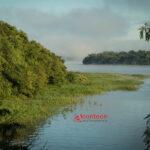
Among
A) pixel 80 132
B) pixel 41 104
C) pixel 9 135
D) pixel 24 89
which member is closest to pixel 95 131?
pixel 80 132

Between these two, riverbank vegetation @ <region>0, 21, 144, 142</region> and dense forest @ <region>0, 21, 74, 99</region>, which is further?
dense forest @ <region>0, 21, 74, 99</region>

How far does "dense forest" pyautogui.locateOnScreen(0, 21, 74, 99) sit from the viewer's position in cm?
5581

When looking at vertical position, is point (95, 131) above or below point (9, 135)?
below

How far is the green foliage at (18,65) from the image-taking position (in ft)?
Answer: 183

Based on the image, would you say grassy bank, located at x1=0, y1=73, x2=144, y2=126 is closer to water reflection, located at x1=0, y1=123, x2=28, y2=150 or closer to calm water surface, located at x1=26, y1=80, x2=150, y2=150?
water reflection, located at x1=0, y1=123, x2=28, y2=150

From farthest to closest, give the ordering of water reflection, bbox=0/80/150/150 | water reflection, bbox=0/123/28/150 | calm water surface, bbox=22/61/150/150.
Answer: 1. calm water surface, bbox=22/61/150/150
2. water reflection, bbox=0/80/150/150
3. water reflection, bbox=0/123/28/150

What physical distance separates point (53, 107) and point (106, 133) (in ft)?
48.5

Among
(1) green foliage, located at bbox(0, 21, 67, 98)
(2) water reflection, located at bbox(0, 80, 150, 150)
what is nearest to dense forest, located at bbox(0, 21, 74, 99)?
(1) green foliage, located at bbox(0, 21, 67, 98)

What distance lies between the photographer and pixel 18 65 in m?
57.1

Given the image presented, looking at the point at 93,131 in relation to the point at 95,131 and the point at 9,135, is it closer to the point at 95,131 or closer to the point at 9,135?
the point at 95,131

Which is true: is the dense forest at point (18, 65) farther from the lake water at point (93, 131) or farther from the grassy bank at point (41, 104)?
the lake water at point (93, 131)

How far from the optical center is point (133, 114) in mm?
52938

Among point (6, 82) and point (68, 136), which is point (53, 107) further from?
point (68, 136)

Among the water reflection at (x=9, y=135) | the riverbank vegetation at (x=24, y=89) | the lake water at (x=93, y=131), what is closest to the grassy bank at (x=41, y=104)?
the riverbank vegetation at (x=24, y=89)
